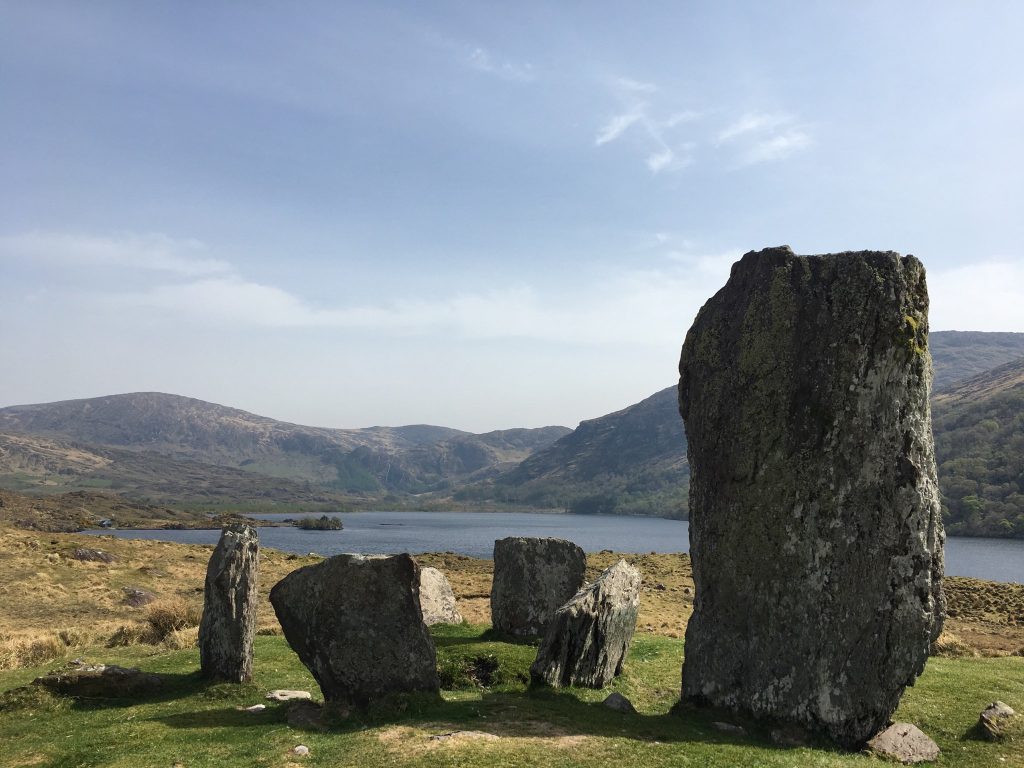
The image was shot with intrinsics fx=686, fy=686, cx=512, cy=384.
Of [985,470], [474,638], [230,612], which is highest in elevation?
[985,470]

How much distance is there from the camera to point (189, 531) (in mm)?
122625

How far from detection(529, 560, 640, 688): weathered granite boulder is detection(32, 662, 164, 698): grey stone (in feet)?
28.9

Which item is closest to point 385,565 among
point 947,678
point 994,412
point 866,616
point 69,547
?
point 866,616

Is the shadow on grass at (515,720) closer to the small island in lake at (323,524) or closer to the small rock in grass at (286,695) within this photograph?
the small rock in grass at (286,695)

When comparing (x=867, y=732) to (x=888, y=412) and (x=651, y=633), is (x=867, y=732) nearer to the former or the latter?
(x=888, y=412)

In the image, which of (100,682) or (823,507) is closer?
(823,507)

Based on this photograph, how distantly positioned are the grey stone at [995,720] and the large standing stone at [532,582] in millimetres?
11472

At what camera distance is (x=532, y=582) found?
2258 cm

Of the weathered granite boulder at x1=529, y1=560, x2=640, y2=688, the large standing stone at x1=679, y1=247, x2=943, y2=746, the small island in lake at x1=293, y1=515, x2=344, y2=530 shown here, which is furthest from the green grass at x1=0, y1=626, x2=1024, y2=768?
the small island in lake at x1=293, y1=515, x2=344, y2=530

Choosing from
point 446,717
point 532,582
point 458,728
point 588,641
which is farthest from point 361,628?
point 532,582

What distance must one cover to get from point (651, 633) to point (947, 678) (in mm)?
11820

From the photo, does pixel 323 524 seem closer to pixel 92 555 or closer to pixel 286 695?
pixel 92 555

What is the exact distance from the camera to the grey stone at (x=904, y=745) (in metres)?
12.1

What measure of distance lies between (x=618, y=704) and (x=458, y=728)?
4.05m
